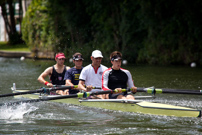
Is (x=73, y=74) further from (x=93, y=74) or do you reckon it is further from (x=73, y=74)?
(x=93, y=74)

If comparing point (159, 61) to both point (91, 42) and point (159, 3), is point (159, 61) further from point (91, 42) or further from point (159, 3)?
point (91, 42)

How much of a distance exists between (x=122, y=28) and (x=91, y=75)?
13895 millimetres

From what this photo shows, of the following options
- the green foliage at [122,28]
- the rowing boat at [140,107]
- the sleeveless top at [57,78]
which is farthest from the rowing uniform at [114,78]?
the green foliage at [122,28]

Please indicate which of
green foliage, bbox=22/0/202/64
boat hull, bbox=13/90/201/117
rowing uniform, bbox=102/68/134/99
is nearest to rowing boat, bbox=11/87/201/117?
boat hull, bbox=13/90/201/117

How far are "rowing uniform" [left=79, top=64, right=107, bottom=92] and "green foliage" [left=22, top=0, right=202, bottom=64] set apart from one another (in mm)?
11223

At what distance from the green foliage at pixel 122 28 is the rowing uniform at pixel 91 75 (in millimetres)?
11223

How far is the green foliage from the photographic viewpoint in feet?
70.2

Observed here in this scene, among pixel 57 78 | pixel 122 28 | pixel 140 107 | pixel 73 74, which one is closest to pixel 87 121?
pixel 140 107

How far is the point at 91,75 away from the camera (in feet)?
35.3

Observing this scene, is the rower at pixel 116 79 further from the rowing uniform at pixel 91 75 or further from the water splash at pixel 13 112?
the water splash at pixel 13 112

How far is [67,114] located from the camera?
9828 mm

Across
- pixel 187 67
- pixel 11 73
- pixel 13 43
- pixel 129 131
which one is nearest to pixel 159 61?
pixel 187 67

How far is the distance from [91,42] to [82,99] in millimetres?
16713

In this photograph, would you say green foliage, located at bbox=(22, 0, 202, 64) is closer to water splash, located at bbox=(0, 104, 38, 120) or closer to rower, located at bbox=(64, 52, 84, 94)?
rower, located at bbox=(64, 52, 84, 94)
